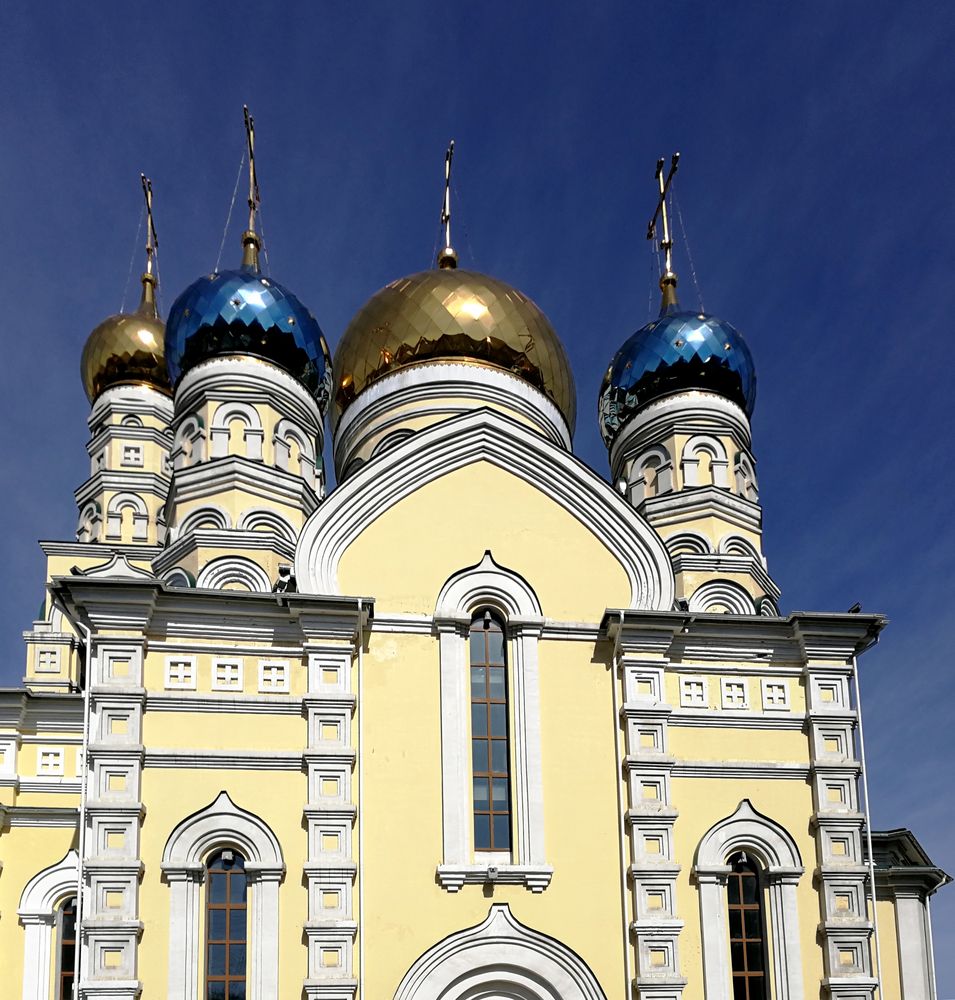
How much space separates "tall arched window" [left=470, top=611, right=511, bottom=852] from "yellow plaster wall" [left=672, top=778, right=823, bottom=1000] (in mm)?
1311

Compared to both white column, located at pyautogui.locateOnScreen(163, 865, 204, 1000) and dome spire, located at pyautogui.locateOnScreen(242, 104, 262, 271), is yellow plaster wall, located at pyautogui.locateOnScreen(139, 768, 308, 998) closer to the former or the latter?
white column, located at pyautogui.locateOnScreen(163, 865, 204, 1000)

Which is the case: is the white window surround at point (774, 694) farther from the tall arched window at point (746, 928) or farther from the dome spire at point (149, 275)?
the dome spire at point (149, 275)

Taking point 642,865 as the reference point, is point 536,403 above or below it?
above

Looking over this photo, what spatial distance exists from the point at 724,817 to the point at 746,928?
2.69ft

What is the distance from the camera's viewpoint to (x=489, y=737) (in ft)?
36.6

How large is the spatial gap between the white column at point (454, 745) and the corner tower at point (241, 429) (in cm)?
403

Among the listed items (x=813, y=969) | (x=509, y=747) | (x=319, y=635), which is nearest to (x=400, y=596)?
(x=319, y=635)

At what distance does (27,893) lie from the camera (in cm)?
1273

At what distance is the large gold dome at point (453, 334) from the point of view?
15695 millimetres

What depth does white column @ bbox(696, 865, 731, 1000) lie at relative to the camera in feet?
35.0

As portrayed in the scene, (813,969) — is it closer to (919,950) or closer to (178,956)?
(919,950)

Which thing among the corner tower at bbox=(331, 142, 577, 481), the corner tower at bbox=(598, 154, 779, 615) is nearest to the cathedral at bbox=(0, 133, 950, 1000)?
the corner tower at bbox=(331, 142, 577, 481)

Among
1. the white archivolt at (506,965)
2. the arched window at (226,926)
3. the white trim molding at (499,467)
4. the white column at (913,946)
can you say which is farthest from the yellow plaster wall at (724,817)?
the arched window at (226,926)

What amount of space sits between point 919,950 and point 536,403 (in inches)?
258
